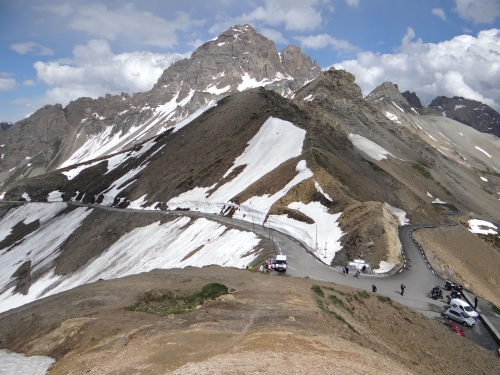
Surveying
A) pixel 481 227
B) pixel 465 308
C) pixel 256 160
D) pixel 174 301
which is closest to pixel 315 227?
pixel 465 308

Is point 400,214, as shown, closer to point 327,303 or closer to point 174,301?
point 327,303

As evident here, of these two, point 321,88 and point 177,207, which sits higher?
point 321,88

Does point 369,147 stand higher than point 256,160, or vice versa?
point 256,160

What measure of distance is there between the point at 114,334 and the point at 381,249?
27272 mm

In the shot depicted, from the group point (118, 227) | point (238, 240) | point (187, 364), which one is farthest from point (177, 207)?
point (187, 364)

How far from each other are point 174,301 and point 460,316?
18329 mm

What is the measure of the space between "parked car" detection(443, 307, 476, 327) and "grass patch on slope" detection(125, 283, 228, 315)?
15301 millimetres

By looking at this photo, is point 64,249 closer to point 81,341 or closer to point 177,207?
point 177,207

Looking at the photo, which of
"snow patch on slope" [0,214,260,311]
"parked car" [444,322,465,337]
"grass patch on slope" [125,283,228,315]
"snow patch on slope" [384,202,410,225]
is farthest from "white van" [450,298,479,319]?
"snow patch on slope" [384,202,410,225]

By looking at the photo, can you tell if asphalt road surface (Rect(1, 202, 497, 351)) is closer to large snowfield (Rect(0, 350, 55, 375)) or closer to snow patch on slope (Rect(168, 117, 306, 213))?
snow patch on slope (Rect(168, 117, 306, 213))

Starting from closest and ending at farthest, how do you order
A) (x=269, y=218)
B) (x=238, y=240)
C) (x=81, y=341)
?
(x=81, y=341) < (x=238, y=240) < (x=269, y=218)

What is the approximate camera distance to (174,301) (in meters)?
20.5

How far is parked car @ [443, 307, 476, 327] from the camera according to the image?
24.0 metres

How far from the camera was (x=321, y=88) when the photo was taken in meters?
124
